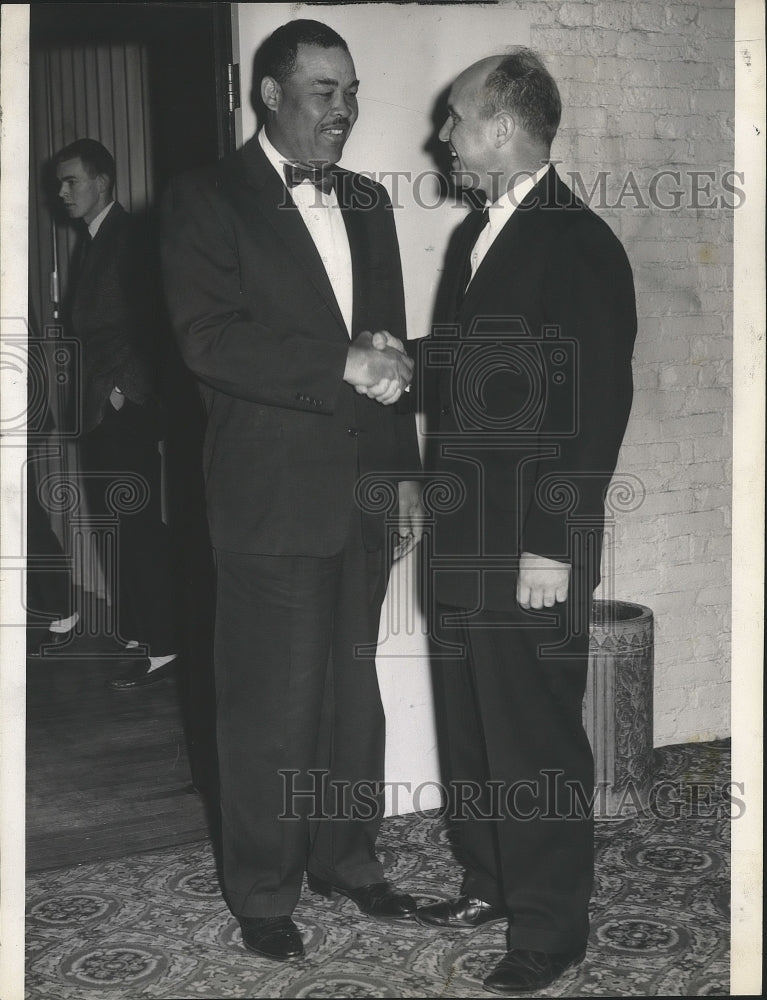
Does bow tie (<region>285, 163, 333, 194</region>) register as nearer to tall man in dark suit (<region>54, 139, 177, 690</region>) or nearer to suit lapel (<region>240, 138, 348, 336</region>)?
suit lapel (<region>240, 138, 348, 336</region>)

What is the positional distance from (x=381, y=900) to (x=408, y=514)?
86 cm

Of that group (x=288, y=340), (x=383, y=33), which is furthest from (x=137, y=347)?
(x=288, y=340)

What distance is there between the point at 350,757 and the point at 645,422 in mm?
1439

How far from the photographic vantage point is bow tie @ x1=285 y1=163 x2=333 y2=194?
7.64 feet

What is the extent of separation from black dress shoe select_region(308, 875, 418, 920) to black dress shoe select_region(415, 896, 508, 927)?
0.11 ft

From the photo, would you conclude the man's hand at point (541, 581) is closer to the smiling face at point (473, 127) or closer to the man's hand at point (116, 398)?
the smiling face at point (473, 127)

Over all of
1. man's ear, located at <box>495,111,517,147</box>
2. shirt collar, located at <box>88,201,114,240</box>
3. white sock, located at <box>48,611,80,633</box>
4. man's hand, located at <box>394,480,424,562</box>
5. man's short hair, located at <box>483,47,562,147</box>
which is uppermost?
shirt collar, located at <box>88,201,114,240</box>

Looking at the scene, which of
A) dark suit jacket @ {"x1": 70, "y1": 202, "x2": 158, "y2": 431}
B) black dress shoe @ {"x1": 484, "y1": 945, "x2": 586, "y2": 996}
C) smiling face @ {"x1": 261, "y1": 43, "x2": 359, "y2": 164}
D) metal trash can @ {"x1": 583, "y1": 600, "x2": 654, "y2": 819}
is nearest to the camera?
black dress shoe @ {"x1": 484, "y1": 945, "x2": 586, "y2": 996}

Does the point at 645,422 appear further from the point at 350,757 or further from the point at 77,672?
the point at 77,672

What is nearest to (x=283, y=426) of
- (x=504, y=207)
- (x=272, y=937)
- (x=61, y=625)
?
(x=504, y=207)

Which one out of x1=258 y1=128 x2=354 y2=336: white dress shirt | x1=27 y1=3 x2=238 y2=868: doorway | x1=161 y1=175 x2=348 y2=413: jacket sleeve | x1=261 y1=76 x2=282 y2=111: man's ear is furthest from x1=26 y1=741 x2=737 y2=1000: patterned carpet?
x1=261 y1=76 x2=282 y2=111: man's ear

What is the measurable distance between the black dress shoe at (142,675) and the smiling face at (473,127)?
8.86 ft

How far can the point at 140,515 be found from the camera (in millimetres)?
4273

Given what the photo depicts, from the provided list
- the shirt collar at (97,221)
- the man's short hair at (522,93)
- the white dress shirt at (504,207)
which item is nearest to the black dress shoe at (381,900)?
the white dress shirt at (504,207)
